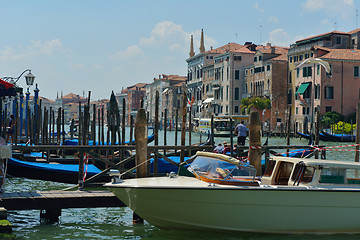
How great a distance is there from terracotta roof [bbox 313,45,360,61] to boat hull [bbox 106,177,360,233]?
35602 millimetres

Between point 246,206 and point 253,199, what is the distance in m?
0.13

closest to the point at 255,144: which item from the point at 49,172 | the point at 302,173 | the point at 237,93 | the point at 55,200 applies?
the point at 302,173

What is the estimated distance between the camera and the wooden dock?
8.11m

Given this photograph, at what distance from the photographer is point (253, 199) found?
24.0ft

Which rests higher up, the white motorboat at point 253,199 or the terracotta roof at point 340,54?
the terracotta roof at point 340,54

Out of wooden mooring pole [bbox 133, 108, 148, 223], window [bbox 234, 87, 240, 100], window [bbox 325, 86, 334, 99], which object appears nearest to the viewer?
wooden mooring pole [bbox 133, 108, 148, 223]

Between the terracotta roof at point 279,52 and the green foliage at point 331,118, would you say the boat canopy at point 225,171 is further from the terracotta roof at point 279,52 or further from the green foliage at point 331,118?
the terracotta roof at point 279,52

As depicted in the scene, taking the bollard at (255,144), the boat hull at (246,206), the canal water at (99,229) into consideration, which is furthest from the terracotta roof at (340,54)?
the boat hull at (246,206)

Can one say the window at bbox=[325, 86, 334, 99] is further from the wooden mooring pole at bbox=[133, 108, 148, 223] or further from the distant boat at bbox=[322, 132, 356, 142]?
the wooden mooring pole at bbox=[133, 108, 148, 223]

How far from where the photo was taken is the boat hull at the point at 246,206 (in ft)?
24.0

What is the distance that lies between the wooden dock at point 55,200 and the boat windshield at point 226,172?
60.2 inches

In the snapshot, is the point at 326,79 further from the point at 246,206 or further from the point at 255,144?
the point at 246,206

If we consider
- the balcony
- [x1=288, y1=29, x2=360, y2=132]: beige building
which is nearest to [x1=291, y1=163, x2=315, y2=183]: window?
[x1=288, y1=29, x2=360, y2=132]: beige building

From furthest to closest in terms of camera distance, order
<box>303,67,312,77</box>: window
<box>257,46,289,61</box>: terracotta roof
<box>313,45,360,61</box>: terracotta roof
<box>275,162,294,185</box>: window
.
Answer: <box>257,46,289,61</box>: terracotta roof < <box>303,67,312,77</box>: window < <box>313,45,360,61</box>: terracotta roof < <box>275,162,294,185</box>: window
